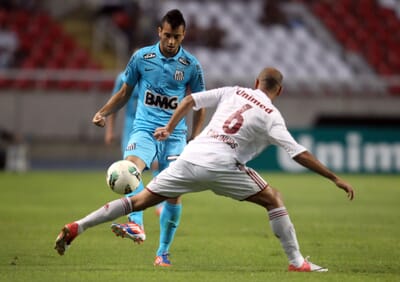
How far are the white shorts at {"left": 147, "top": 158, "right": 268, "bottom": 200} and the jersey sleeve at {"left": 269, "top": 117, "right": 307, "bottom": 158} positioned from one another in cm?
43

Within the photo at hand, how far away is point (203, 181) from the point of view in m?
7.57

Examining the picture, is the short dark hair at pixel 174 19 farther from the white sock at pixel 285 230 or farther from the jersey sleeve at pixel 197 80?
the white sock at pixel 285 230

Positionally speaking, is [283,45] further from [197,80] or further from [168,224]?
[168,224]

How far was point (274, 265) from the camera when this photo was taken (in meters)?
8.41

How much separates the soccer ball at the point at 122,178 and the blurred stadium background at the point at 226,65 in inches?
645

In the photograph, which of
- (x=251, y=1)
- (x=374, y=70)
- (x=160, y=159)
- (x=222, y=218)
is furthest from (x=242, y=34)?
(x=160, y=159)

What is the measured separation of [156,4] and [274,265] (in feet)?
70.0

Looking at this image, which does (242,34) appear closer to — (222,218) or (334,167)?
(334,167)

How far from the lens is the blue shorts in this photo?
862 cm

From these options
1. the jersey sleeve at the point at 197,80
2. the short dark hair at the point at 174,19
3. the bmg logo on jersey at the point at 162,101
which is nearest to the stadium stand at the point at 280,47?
the jersey sleeve at the point at 197,80

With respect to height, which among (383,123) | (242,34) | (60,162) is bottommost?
(60,162)

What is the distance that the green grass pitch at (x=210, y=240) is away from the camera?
7672 millimetres

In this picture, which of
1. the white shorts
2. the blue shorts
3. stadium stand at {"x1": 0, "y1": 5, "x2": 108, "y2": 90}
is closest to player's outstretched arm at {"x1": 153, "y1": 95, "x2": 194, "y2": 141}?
the white shorts

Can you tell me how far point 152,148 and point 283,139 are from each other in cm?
186
